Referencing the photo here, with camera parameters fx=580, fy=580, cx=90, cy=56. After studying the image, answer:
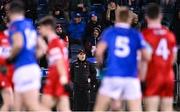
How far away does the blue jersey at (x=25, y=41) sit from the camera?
903 centimetres

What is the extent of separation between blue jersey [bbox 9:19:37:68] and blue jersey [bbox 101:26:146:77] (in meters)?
1.14

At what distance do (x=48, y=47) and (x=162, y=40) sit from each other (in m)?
1.89

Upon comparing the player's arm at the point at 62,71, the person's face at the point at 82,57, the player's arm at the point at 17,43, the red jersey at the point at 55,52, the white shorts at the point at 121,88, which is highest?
the player's arm at the point at 17,43

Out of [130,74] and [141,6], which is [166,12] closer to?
[141,6]

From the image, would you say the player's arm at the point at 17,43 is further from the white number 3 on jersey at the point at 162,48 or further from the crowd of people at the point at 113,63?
the white number 3 on jersey at the point at 162,48

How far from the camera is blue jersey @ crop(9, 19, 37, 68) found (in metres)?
9.03

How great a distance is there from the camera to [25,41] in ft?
29.8

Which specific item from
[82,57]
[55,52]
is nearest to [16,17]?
[55,52]

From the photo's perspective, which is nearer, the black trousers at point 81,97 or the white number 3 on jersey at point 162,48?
the white number 3 on jersey at point 162,48

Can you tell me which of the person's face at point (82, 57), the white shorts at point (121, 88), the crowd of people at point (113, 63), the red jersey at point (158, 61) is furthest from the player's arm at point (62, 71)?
the person's face at point (82, 57)

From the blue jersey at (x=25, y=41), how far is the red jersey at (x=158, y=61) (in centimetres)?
184

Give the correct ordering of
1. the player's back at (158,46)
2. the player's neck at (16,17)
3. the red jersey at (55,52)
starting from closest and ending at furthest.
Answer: the player's neck at (16,17), the player's back at (158,46), the red jersey at (55,52)

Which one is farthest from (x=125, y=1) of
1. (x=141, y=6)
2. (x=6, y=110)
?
(x=6, y=110)

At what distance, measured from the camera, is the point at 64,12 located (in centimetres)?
1700
